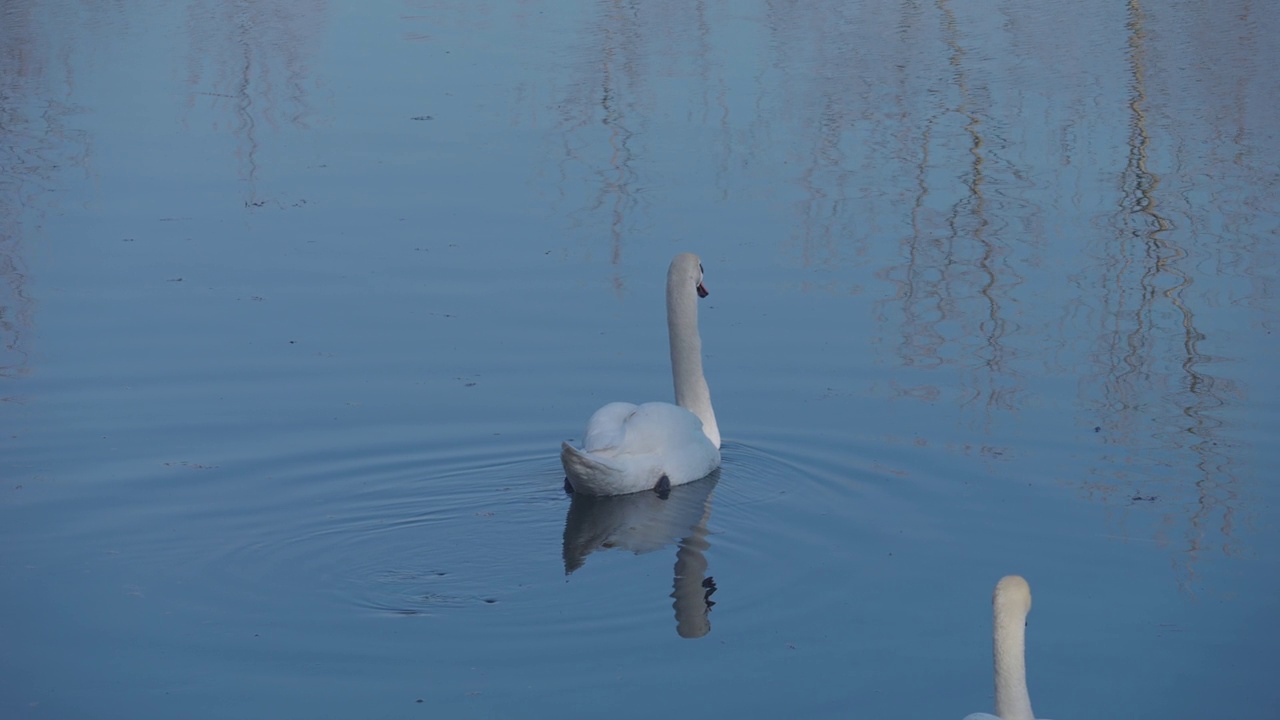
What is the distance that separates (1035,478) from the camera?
682 cm

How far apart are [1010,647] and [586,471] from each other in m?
2.89

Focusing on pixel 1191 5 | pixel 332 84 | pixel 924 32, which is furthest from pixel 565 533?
pixel 1191 5

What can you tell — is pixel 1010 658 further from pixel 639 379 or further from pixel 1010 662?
pixel 639 379

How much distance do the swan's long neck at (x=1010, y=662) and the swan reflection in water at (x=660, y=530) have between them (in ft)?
4.98

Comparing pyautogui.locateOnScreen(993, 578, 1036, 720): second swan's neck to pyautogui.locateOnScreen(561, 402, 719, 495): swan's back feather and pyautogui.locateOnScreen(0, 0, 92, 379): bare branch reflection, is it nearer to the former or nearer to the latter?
pyautogui.locateOnScreen(561, 402, 719, 495): swan's back feather

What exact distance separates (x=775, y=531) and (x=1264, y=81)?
8.94 meters

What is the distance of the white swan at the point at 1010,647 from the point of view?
13.7 feet

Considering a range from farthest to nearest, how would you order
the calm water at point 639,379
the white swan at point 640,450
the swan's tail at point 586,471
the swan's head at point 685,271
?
the swan's head at point 685,271 → the white swan at point 640,450 → the swan's tail at point 586,471 → the calm water at point 639,379

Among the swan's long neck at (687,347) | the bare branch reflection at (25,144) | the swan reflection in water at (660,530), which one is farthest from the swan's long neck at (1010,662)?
the bare branch reflection at (25,144)

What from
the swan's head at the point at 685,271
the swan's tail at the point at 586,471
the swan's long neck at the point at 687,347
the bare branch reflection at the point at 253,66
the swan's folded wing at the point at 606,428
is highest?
the bare branch reflection at the point at 253,66

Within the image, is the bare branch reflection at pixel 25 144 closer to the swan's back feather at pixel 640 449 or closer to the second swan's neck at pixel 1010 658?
the swan's back feather at pixel 640 449

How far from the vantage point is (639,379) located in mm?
8250

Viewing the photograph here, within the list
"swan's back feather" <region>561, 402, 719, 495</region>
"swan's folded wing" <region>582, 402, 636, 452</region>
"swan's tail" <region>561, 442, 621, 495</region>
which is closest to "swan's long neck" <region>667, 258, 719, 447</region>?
"swan's back feather" <region>561, 402, 719, 495</region>

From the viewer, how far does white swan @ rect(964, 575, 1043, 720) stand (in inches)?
164
